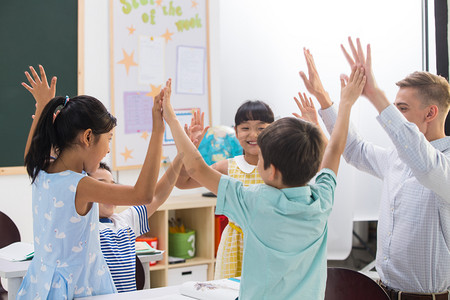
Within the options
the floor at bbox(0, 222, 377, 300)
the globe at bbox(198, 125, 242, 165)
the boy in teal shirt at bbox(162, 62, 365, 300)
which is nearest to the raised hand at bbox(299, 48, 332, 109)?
the boy in teal shirt at bbox(162, 62, 365, 300)

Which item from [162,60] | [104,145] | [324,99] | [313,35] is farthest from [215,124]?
[104,145]

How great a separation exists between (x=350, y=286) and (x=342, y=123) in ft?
1.98

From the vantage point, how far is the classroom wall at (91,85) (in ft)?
11.3

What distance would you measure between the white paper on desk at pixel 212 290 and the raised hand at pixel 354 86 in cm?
72

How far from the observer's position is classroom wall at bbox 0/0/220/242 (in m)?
3.46

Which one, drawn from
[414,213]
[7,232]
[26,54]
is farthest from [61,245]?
[26,54]

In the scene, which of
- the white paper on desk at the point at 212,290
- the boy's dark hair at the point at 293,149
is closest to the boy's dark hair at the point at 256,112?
the white paper on desk at the point at 212,290

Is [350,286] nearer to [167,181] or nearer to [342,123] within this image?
[342,123]

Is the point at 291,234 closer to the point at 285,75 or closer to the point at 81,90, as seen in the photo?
the point at 81,90

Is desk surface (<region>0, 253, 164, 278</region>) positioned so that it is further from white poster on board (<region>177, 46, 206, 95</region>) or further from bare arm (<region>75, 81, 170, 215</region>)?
white poster on board (<region>177, 46, 206, 95</region>)

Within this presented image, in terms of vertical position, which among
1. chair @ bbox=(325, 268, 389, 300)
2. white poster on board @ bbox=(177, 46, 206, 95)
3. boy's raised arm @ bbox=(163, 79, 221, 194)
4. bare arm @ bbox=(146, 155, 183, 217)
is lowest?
chair @ bbox=(325, 268, 389, 300)

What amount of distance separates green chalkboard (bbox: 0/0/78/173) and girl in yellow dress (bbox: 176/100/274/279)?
5.32 ft

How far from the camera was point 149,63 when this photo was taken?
3930mm

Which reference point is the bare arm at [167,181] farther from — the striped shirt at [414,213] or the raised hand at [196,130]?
the striped shirt at [414,213]
